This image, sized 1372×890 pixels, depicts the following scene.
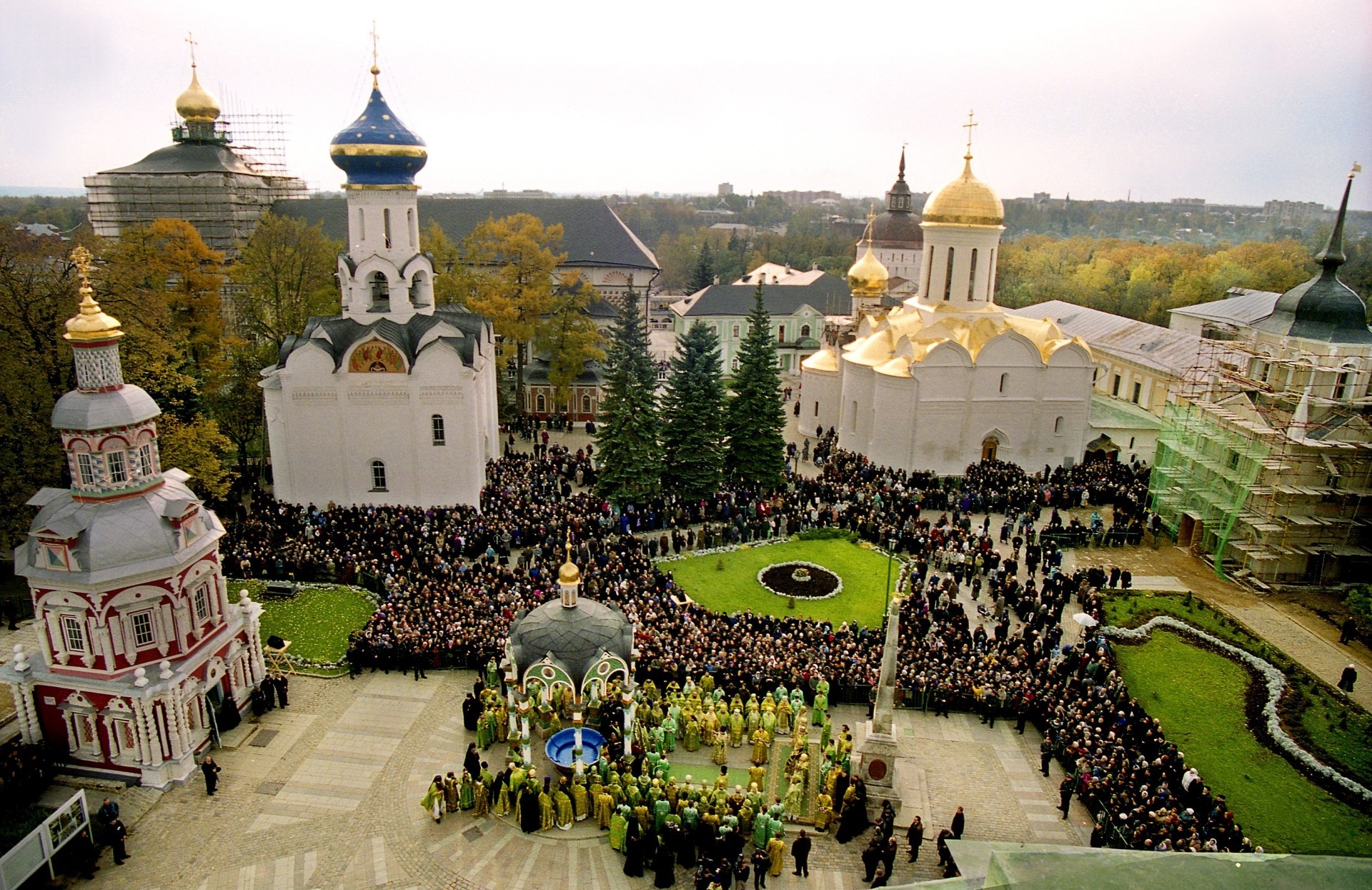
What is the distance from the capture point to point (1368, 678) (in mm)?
16250

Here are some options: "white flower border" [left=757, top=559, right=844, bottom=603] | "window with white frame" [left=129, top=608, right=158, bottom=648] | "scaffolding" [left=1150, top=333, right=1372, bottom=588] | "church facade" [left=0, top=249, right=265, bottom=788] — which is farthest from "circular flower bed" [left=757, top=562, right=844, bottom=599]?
"window with white frame" [left=129, top=608, right=158, bottom=648]

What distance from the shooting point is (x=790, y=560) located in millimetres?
21422

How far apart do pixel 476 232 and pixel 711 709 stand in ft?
71.8

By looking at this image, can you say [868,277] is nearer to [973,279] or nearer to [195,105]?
[973,279]

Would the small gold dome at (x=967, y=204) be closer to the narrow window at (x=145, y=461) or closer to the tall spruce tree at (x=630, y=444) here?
the tall spruce tree at (x=630, y=444)

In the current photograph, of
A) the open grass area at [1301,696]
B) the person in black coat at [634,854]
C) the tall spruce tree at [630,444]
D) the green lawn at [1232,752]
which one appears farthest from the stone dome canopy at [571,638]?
the open grass area at [1301,696]

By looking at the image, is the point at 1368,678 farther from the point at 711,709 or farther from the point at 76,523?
the point at 76,523

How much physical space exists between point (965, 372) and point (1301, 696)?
43.7 ft

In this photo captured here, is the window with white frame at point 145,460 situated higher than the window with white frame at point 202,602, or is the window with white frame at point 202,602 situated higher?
the window with white frame at point 145,460

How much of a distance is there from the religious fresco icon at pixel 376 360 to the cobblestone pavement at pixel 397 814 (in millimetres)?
9447

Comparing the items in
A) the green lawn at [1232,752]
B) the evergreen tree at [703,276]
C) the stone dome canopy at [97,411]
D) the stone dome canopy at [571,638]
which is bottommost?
the green lawn at [1232,752]

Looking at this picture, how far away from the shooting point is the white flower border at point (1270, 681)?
13.2m

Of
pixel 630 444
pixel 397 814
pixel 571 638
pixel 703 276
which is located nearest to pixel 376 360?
pixel 630 444

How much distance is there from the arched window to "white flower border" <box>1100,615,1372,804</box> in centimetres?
1978
